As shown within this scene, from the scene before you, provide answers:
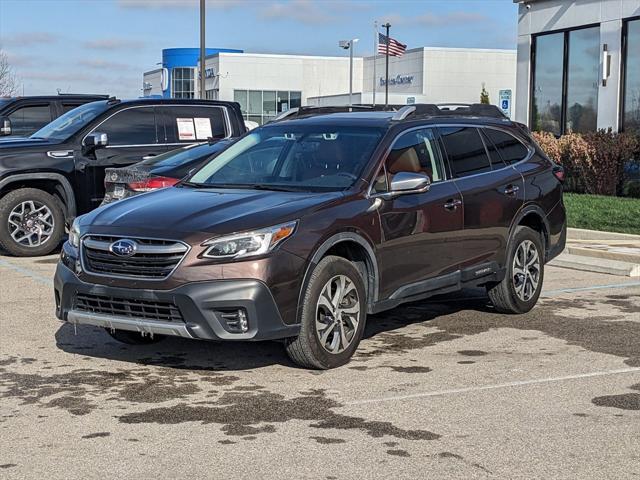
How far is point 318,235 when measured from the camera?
6668 mm

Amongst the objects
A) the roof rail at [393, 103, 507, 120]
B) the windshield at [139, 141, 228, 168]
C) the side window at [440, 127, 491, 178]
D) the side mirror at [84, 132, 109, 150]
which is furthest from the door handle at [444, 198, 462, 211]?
the side mirror at [84, 132, 109, 150]

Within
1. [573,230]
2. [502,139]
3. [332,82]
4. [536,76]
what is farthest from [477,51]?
[502,139]

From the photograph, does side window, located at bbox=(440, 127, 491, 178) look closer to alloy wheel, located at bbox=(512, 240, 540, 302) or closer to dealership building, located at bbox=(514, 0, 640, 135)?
alloy wheel, located at bbox=(512, 240, 540, 302)

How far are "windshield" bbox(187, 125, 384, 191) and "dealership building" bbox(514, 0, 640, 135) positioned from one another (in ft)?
46.6

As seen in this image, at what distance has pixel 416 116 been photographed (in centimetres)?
812

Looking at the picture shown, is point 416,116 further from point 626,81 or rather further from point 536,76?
point 536,76

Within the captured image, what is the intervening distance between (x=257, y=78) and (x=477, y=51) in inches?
734

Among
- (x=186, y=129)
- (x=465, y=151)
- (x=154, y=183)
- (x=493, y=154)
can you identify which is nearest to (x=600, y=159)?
(x=186, y=129)

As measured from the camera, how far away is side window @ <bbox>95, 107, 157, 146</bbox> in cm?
1361

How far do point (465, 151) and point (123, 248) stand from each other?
10.4 ft

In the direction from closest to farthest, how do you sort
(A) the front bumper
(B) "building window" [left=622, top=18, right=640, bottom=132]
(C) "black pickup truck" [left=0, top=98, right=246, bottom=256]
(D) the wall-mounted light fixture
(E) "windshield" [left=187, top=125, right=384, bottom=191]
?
(A) the front bumper < (E) "windshield" [left=187, top=125, right=384, bottom=191] < (C) "black pickup truck" [left=0, top=98, right=246, bottom=256] < (B) "building window" [left=622, top=18, right=640, bottom=132] < (D) the wall-mounted light fixture

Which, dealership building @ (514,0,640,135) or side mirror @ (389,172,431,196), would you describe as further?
dealership building @ (514,0,640,135)

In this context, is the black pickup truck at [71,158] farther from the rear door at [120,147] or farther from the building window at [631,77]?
the building window at [631,77]

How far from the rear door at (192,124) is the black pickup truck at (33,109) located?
292 cm
